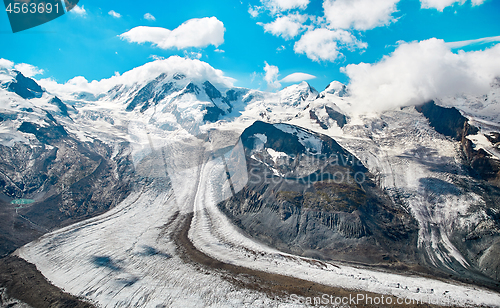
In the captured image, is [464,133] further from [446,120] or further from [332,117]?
[332,117]

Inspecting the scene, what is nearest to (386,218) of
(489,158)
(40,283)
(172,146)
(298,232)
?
(298,232)

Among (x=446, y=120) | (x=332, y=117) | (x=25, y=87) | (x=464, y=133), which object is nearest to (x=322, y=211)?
(x=464, y=133)

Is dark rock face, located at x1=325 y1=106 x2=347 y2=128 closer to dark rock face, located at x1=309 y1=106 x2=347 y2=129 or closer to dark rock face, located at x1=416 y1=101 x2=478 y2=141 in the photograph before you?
dark rock face, located at x1=309 y1=106 x2=347 y2=129

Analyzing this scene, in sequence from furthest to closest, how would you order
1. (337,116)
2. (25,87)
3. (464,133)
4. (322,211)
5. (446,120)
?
(25,87)
(337,116)
(446,120)
(464,133)
(322,211)

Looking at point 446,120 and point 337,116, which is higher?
point 337,116

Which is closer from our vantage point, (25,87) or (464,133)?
(464,133)

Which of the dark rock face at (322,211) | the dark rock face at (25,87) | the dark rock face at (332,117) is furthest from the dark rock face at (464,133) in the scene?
the dark rock face at (25,87)

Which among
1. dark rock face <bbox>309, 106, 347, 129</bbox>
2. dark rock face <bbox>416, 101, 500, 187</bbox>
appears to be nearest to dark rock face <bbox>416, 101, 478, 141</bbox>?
dark rock face <bbox>416, 101, 500, 187</bbox>

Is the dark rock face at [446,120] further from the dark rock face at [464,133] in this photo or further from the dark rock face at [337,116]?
the dark rock face at [337,116]
